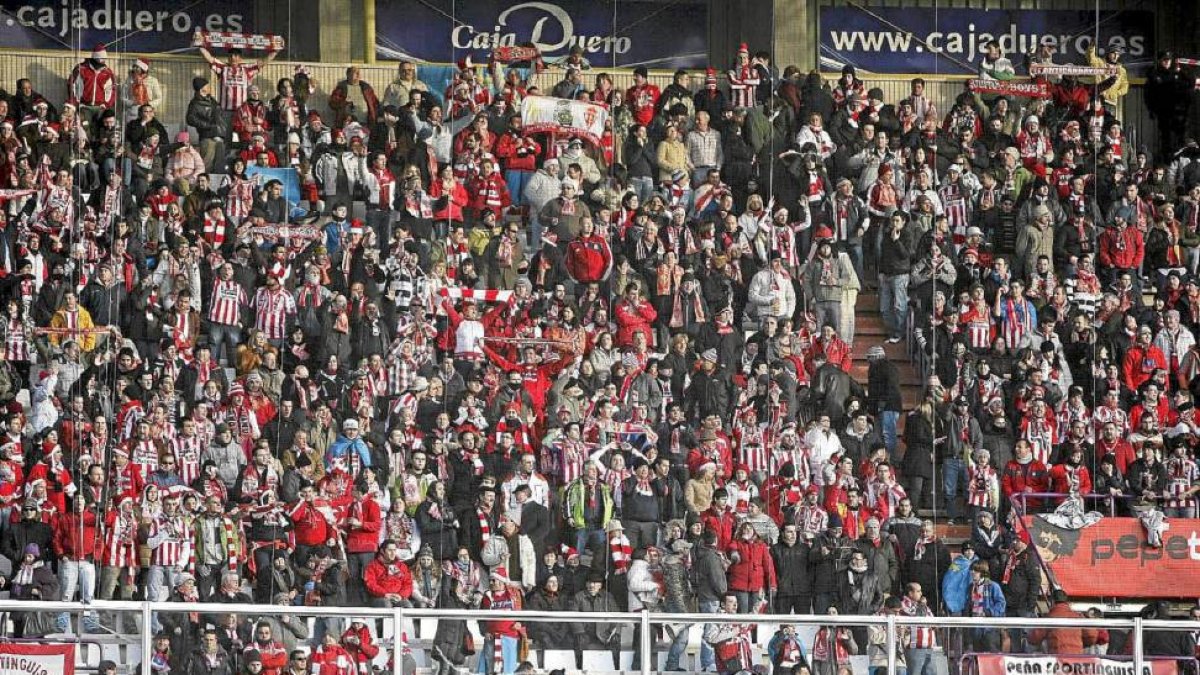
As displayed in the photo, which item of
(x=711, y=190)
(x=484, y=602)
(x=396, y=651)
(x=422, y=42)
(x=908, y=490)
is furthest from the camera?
(x=422, y=42)

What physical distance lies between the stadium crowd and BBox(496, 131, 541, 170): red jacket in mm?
41

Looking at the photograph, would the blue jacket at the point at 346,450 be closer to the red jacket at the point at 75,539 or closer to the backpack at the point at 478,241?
the red jacket at the point at 75,539

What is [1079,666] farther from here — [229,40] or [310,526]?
[229,40]

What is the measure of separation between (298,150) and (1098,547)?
26.7 feet

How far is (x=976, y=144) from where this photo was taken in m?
→ 24.8

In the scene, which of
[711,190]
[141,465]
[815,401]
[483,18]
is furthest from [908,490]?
[483,18]

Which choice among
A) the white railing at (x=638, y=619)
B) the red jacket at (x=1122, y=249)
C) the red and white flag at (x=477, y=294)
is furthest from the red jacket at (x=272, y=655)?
the red jacket at (x=1122, y=249)

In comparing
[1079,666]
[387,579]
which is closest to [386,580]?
[387,579]

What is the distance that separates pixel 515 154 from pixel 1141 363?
5.98 meters

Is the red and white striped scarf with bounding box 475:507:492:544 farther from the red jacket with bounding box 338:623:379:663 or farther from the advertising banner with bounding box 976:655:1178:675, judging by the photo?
the advertising banner with bounding box 976:655:1178:675

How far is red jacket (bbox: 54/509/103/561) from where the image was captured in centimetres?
1989

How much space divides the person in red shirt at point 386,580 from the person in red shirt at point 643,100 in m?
6.28

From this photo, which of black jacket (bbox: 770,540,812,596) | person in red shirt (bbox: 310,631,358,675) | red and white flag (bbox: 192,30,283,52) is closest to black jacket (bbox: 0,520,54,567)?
person in red shirt (bbox: 310,631,358,675)

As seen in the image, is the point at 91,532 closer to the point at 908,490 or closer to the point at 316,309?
the point at 316,309
